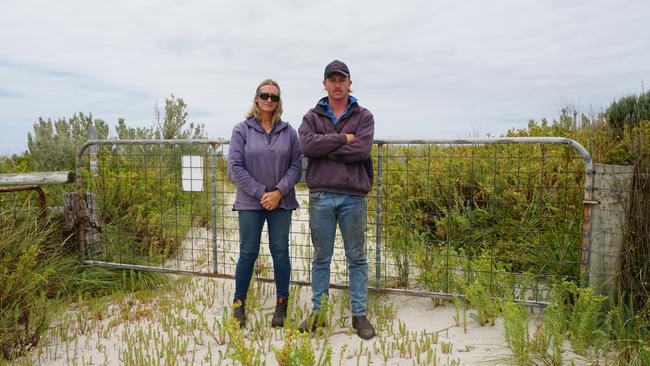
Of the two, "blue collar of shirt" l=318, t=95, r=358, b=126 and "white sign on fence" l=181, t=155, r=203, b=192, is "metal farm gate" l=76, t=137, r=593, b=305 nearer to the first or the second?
"white sign on fence" l=181, t=155, r=203, b=192

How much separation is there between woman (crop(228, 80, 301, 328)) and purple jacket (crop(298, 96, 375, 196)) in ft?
0.77

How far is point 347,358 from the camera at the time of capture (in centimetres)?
406

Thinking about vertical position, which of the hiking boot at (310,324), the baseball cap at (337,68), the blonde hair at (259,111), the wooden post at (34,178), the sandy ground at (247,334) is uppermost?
the baseball cap at (337,68)

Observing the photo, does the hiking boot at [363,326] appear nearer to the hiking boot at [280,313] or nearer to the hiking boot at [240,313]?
the hiking boot at [280,313]

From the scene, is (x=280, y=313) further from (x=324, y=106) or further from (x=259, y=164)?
(x=324, y=106)

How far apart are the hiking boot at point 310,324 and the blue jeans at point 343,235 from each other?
115mm

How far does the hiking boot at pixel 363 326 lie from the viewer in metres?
4.40

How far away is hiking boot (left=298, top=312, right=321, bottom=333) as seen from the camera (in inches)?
173

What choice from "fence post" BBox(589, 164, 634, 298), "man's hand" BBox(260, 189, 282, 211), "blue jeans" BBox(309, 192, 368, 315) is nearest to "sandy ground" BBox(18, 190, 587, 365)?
"blue jeans" BBox(309, 192, 368, 315)

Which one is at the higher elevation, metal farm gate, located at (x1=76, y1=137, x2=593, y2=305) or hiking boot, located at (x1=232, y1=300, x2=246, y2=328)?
metal farm gate, located at (x1=76, y1=137, x2=593, y2=305)

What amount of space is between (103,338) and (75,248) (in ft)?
Result: 6.66

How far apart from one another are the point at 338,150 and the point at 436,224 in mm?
2966

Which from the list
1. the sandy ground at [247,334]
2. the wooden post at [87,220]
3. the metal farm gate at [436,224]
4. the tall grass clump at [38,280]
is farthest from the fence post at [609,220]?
the wooden post at [87,220]

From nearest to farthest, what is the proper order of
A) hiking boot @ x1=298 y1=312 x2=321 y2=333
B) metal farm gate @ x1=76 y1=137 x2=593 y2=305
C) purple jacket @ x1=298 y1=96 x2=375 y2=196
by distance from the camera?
purple jacket @ x1=298 y1=96 x2=375 y2=196, hiking boot @ x1=298 y1=312 x2=321 y2=333, metal farm gate @ x1=76 y1=137 x2=593 y2=305
